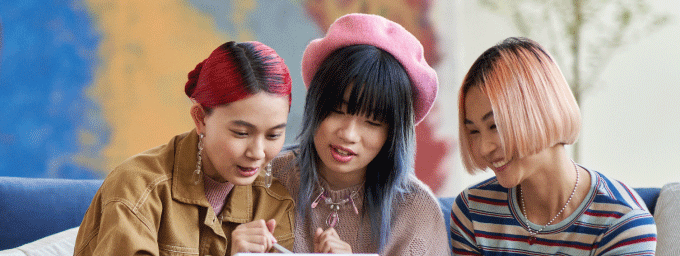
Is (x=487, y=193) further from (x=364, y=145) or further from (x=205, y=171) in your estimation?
(x=205, y=171)

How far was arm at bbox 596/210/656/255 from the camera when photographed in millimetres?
1350

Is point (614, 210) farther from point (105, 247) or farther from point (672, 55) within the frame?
point (672, 55)

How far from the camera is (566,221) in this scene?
4.78ft

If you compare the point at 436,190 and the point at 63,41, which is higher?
the point at 63,41

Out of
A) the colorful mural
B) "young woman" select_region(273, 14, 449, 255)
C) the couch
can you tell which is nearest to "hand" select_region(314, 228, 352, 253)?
"young woman" select_region(273, 14, 449, 255)

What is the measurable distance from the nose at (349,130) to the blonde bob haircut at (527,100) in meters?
0.30

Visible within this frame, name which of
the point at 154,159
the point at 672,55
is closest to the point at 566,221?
the point at 154,159

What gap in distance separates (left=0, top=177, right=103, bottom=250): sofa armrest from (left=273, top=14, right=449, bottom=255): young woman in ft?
2.60

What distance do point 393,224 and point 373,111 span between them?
1.10ft

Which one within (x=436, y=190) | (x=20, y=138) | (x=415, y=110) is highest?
(x=415, y=110)

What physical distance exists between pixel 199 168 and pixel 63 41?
1.51 metres

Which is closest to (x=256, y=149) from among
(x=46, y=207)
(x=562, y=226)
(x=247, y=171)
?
(x=247, y=171)

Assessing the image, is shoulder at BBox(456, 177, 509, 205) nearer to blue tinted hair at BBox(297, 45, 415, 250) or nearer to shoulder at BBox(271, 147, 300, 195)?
blue tinted hair at BBox(297, 45, 415, 250)

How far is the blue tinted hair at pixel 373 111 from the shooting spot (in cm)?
147
